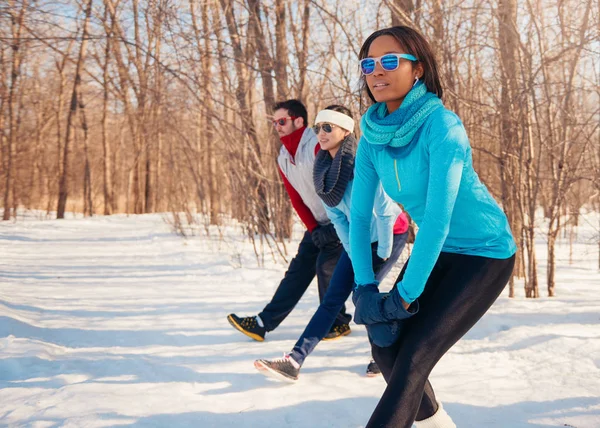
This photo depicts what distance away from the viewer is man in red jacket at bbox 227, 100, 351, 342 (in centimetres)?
368

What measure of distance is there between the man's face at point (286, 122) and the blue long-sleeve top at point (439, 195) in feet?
6.32

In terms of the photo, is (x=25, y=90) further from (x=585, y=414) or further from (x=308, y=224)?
(x=585, y=414)

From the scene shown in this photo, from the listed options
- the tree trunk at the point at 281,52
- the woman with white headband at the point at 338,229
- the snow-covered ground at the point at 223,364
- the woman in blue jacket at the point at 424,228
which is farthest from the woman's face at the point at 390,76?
the tree trunk at the point at 281,52

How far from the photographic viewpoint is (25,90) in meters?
15.6

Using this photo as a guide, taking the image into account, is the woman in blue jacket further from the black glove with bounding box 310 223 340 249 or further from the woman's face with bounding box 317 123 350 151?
the black glove with bounding box 310 223 340 249

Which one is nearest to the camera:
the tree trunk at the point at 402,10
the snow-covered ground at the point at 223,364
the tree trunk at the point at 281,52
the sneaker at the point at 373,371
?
the snow-covered ground at the point at 223,364

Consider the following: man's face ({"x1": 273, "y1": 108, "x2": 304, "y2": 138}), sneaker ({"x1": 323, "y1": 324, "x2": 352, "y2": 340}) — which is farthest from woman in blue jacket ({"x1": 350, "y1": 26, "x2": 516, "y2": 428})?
sneaker ({"x1": 323, "y1": 324, "x2": 352, "y2": 340})

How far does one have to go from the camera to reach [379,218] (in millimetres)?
2881

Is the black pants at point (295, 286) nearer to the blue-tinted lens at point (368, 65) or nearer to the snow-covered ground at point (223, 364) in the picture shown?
the snow-covered ground at point (223, 364)

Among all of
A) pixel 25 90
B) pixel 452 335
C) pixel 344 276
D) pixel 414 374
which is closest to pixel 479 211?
pixel 452 335

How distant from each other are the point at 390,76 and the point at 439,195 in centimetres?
51

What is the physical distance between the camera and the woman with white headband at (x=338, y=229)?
2.97 meters

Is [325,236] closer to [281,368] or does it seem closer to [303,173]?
[303,173]

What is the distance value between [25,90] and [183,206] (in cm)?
834
